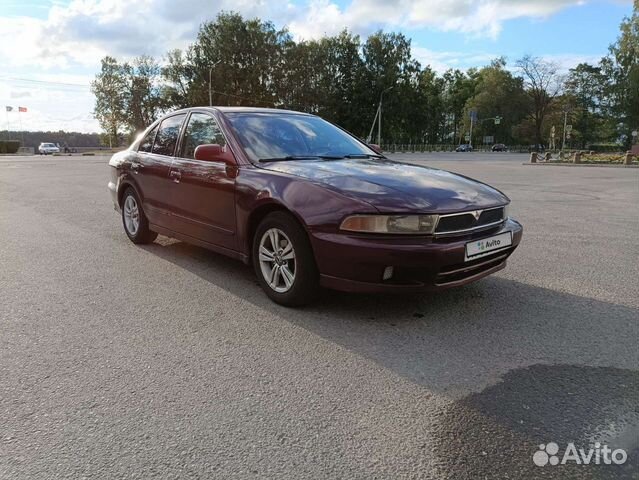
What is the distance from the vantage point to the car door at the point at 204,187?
14.6 ft

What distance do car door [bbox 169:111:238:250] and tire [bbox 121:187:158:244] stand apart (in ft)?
3.30

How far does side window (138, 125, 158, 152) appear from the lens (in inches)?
232

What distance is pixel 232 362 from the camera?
10.1 ft

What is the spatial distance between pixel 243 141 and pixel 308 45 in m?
65.3

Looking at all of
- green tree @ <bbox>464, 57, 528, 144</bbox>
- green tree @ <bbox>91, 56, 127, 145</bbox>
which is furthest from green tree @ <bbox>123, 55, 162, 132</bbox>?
green tree @ <bbox>464, 57, 528, 144</bbox>

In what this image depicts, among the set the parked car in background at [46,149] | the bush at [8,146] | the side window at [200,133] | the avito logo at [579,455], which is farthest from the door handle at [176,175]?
the bush at [8,146]

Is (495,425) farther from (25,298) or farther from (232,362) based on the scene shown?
(25,298)

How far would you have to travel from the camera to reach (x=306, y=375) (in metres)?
2.92

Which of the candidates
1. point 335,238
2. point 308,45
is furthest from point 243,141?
point 308,45

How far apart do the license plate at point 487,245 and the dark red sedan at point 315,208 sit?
13 millimetres

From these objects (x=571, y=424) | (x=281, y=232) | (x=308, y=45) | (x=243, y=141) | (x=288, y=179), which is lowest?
(x=571, y=424)

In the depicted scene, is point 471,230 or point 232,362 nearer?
point 232,362

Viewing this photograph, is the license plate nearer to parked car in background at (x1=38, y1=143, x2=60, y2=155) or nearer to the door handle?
the door handle

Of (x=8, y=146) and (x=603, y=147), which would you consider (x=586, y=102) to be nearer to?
(x=603, y=147)
